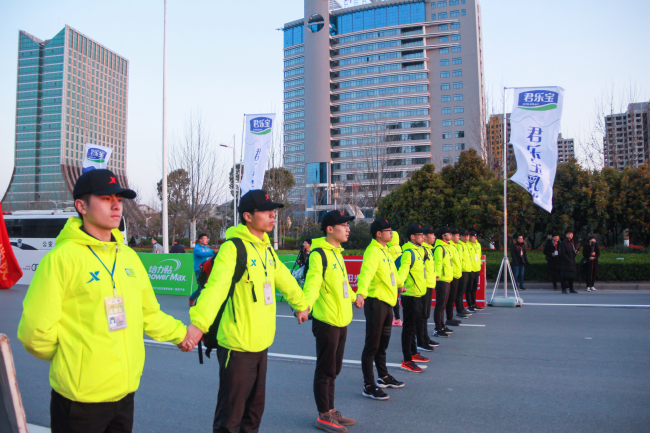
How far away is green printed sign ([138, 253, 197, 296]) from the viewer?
15.0m

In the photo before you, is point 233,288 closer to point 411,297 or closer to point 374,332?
point 374,332

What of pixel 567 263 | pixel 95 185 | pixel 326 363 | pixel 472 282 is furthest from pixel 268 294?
pixel 567 263

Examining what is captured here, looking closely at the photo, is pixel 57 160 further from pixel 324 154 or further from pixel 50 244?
pixel 50 244

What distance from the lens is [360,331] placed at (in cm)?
883

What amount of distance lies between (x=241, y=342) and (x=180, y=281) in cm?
1269

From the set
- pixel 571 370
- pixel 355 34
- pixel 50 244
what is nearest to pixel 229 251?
pixel 571 370

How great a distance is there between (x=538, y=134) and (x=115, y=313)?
11.7 metres

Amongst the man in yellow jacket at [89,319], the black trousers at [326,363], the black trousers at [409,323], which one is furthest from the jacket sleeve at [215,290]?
the black trousers at [409,323]

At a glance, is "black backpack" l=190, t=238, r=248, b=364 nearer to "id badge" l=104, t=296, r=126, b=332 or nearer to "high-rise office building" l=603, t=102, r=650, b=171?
"id badge" l=104, t=296, r=126, b=332

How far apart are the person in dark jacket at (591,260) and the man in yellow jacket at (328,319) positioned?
42.9 feet

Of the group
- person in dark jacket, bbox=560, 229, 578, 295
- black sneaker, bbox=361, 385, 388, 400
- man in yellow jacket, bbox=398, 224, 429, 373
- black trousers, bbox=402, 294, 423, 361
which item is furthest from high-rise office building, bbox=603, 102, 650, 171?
black sneaker, bbox=361, 385, 388, 400

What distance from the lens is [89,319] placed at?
234 centimetres

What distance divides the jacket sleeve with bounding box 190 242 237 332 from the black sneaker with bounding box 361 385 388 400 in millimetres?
2671

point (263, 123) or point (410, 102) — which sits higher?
point (410, 102)
